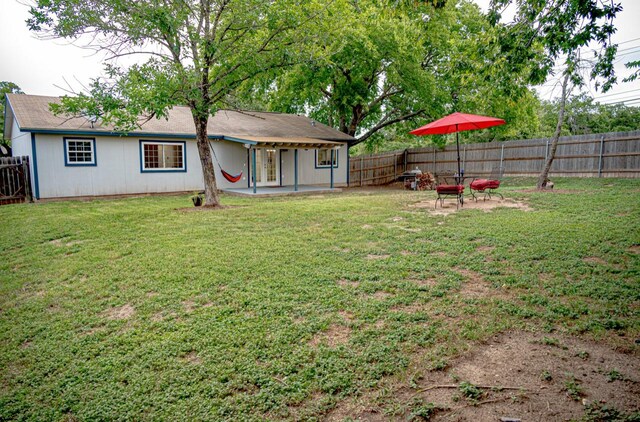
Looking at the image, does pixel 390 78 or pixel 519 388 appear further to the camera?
pixel 390 78

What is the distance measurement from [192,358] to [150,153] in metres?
13.0

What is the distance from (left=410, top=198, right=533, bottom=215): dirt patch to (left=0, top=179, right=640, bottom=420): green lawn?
1566 mm

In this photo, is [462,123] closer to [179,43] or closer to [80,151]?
[179,43]

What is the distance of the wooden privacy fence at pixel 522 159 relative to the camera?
1377 cm

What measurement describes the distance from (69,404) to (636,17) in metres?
8.41

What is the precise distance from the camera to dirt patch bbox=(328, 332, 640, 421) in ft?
7.10

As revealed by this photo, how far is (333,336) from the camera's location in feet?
10.3

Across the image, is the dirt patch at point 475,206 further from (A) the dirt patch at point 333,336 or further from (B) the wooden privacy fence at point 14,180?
Answer: (B) the wooden privacy fence at point 14,180

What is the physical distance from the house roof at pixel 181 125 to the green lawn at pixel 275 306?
5182 millimetres

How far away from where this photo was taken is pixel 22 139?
13445mm

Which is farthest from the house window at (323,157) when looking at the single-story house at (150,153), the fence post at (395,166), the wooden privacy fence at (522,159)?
the fence post at (395,166)

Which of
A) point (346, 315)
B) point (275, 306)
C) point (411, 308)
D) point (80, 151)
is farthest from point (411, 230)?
point (80, 151)

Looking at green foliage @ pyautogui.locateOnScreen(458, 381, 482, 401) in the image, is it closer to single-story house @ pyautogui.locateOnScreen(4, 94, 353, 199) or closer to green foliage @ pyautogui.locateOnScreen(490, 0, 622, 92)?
green foliage @ pyautogui.locateOnScreen(490, 0, 622, 92)

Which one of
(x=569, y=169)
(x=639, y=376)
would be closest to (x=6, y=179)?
(x=639, y=376)
